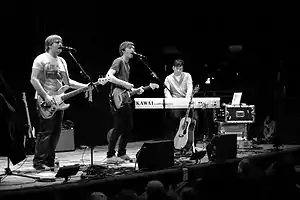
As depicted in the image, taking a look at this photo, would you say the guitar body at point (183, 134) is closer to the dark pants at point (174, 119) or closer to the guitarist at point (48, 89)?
the dark pants at point (174, 119)

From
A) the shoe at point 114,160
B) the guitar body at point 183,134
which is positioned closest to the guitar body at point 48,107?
the shoe at point 114,160

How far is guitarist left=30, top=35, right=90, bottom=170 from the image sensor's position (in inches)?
256

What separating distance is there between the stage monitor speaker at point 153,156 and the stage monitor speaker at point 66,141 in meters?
3.90

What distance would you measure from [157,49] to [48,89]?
233 inches

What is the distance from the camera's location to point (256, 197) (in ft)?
11.1

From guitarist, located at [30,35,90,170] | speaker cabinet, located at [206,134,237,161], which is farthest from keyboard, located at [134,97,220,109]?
guitarist, located at [30,35,90,170]

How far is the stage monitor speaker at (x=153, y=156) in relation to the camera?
600 centimetres

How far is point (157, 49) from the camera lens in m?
12.2

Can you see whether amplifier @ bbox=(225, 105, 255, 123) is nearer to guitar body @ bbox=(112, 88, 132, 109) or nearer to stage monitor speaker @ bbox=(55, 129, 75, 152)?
guitar body @ bbox=(112, 88, 132, 109)

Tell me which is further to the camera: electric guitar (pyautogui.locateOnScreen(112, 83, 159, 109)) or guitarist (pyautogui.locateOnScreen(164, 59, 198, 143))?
guitarist (pyautogui.locateOnScreen(164, 59, 198, 143))

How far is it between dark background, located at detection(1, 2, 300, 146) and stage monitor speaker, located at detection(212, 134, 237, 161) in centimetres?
347

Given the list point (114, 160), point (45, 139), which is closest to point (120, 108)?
point (114, 160)

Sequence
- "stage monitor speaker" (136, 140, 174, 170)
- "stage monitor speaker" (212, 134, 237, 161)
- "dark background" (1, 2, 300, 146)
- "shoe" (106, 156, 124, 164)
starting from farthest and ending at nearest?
"dark background" (1, 2, 300, 146), "shoe" (106, 156, 124, 164), "stage monitor speaker" (212, 134, 237, 161), "stage monitor speaker" (136, 140, 174, 170)

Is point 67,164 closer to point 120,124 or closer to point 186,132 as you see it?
point 120,124
